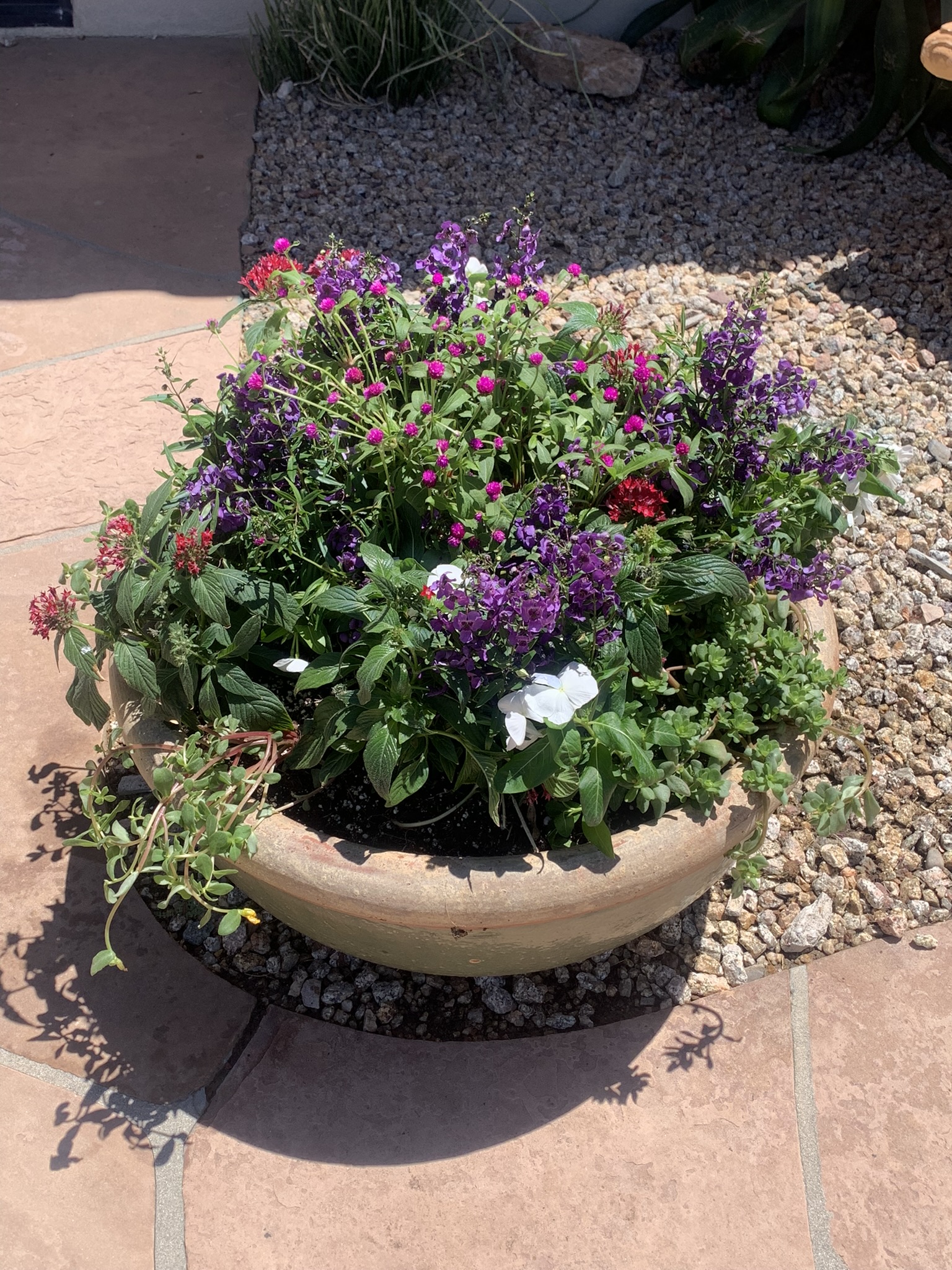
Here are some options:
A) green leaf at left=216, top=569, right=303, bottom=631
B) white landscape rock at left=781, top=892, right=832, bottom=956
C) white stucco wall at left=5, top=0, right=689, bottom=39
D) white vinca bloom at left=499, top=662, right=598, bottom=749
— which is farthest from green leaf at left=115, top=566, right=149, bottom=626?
white stucco wall at left=5, top=0, right=689, bottom=39

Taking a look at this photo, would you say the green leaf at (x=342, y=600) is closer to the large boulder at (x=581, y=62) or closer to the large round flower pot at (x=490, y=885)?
the large round flower pot at (x=490, y=885)

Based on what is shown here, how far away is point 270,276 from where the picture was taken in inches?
70.7

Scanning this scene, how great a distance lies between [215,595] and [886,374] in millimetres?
2306

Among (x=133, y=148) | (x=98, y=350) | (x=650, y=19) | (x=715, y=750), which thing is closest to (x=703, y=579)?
(x=715, y=750)

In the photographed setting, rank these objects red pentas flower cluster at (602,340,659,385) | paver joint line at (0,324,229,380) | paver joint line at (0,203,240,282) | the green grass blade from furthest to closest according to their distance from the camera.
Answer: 1. the green grass blade
2. paver joint line at (0,203,240,282)
3. paver joint line at (0,324,229,380)
4. red pentas flower cluster at (602,340,659,385)

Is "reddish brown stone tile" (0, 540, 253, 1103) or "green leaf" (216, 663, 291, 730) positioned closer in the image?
"green leaf" (216, 663, 291, 730)

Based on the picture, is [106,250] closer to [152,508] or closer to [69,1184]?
[152,508]

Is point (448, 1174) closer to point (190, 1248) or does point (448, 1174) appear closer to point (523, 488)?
point (190, 1248)

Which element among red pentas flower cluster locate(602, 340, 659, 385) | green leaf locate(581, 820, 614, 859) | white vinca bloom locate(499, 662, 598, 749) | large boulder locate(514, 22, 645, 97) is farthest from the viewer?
large boulder locate(514, 22, 645, 97)

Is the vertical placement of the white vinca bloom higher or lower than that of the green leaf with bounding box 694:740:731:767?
higher

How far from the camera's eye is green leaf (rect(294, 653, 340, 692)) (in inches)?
65.5

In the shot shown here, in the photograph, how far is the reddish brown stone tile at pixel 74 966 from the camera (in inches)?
76.9

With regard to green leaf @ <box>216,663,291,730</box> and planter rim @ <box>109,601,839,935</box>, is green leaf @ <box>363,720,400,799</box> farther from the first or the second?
green leaf @ <box>216,663,291,730</box>

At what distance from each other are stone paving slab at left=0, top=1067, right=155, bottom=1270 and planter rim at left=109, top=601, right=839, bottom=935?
0.58 metres
